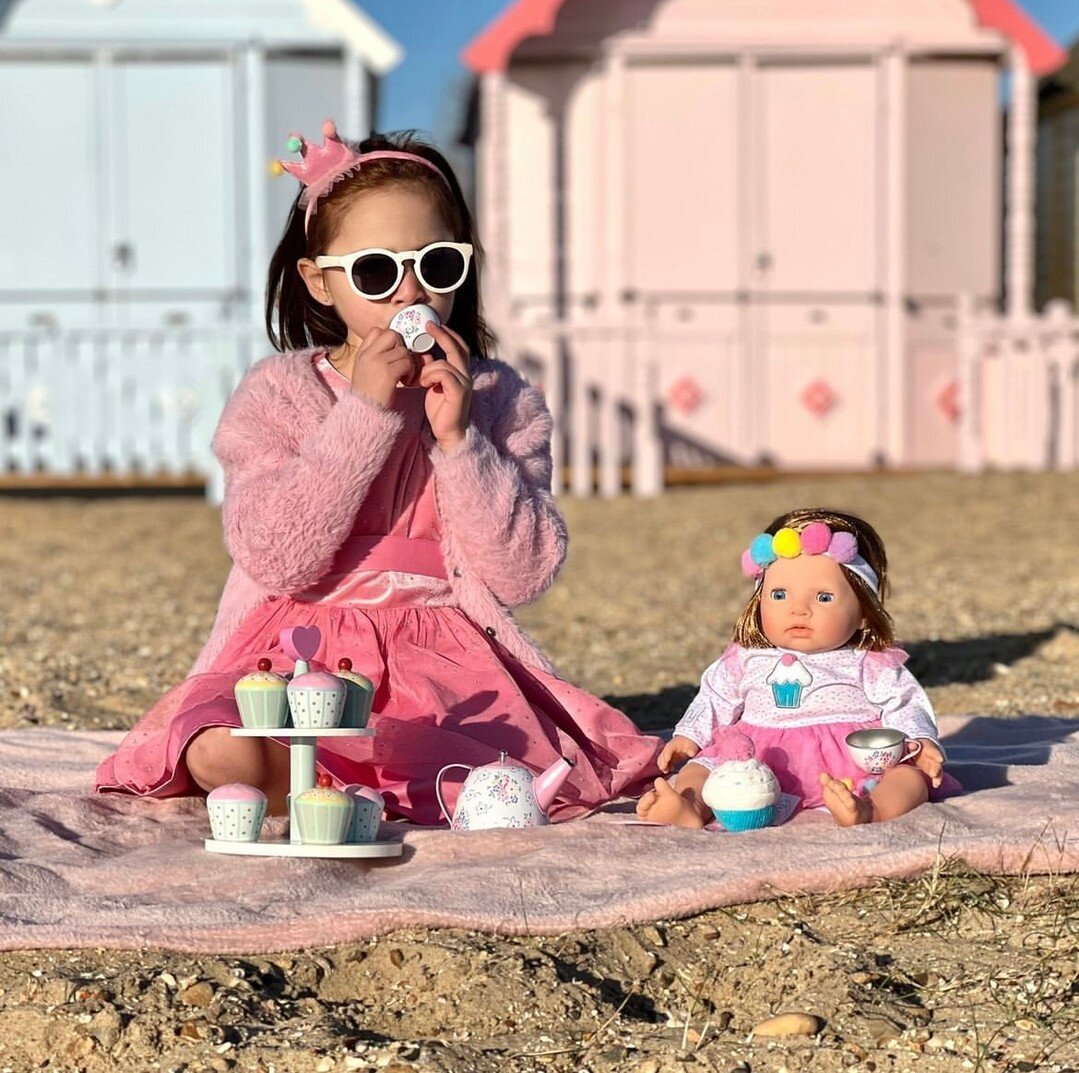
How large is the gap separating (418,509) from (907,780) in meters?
1.13

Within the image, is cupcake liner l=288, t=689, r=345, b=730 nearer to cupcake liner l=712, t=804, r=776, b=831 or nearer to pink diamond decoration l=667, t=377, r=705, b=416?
cupcake liner l=712, t=804, r=776, b=831

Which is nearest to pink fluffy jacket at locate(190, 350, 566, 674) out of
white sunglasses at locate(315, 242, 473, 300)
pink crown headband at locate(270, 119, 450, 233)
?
white sunglasses at locate(315, 242, 473, 300)

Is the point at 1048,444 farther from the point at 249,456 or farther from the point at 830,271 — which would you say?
the point at 249,456

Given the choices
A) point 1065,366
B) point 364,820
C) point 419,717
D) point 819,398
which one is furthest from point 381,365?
point 819,398

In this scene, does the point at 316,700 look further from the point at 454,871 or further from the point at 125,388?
the point at 125,388

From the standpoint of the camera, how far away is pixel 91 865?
9.90 feet

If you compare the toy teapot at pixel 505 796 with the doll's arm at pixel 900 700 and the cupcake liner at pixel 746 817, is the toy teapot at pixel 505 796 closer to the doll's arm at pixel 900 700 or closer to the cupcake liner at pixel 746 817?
the cupcake liner at pixel 746 817

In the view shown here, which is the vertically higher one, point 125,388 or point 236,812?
point 125,388

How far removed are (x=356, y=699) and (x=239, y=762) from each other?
382 mm

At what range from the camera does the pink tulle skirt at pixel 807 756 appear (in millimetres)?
3355

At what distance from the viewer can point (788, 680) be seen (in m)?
3.46

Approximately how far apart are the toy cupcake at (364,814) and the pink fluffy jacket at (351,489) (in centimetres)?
Answer: 61

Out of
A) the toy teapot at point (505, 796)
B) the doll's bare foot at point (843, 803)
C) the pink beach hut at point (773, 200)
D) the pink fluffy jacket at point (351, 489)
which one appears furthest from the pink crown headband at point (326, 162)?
the pink beach hut at point (773, 200)

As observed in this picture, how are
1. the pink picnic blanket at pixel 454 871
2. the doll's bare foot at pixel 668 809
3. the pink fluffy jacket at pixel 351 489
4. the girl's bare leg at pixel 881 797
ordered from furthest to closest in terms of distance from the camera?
the pink fluffy jacket at pixel 351 489 → the doll's bare foot at pixel 668 809 → the girl's bare leg at pixel 881 797 → the pink picnic blanket at pixel 454 871
